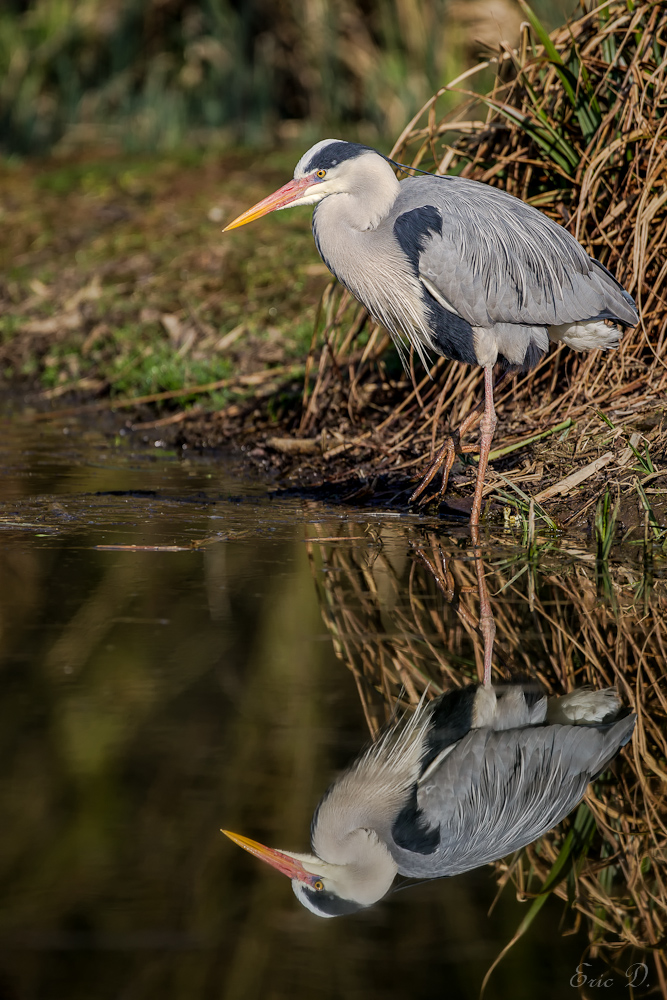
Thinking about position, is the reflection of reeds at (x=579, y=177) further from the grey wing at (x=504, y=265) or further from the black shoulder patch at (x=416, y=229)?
the black shoulder patch at (x=416, y=229)

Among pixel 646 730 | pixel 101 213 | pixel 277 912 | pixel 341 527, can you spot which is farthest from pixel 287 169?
pixel 277 912

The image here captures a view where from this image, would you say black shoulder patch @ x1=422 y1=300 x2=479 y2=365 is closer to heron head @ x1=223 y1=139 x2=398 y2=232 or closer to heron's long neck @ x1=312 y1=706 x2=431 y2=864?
heron head @ x1=223 y1=139 x2=398 y2=232

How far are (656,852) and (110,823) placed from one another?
115 cm

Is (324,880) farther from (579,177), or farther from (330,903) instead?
(579,177)

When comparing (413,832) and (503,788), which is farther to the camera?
(503,788)

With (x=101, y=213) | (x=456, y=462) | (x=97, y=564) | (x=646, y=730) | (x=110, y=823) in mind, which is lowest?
(x=101, y=213)

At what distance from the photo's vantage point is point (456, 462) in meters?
5.71

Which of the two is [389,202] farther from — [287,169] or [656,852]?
[287,169]

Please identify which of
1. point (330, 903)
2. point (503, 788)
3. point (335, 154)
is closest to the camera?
point (330, 903)

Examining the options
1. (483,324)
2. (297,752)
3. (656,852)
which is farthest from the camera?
(483,324)

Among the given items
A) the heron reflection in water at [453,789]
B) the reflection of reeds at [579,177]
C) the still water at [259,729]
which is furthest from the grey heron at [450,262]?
the heron reflection in water at [453,789]

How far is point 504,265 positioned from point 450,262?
288mm

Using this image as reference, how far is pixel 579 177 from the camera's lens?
6105 mm

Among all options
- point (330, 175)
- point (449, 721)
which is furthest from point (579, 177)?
point (449, 721)
